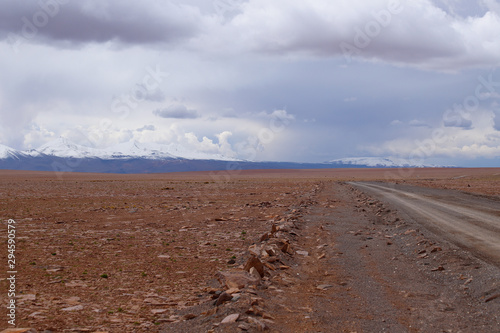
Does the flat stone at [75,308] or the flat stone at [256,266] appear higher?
the flat stone at [256,266]

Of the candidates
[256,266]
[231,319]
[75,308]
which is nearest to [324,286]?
[256,266]

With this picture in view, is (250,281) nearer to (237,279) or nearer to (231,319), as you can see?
(237,279)

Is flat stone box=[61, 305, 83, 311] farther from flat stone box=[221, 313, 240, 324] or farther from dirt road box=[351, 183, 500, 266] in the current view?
dirt road box=[351, 183, 500, 266]

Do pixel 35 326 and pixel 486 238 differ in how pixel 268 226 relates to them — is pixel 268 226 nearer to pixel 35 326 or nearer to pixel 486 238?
pixel 486 238

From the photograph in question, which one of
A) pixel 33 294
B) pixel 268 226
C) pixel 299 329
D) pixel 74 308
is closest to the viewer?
pixel 299 329

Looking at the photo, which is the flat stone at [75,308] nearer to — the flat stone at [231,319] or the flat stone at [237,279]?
the flat stone at [237,279]

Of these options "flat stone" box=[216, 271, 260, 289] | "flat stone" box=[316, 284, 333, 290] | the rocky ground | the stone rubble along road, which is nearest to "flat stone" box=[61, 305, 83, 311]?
the rocky ground

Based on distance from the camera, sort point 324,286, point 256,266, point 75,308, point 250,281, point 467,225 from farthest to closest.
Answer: point 467,225 → point 256,266 → point 324,286 → point 250,281 → point 75,308

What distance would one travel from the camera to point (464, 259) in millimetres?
10477

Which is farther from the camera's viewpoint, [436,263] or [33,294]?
[436,263]

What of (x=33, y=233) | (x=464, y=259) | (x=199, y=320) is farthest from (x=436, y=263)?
(x=33, y=233)

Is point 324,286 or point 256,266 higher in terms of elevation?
point 256,266

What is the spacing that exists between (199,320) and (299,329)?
145cm

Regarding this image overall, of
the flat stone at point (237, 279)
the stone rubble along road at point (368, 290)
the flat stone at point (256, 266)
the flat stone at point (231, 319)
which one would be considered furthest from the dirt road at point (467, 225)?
the flat stone at point (231, 319)
